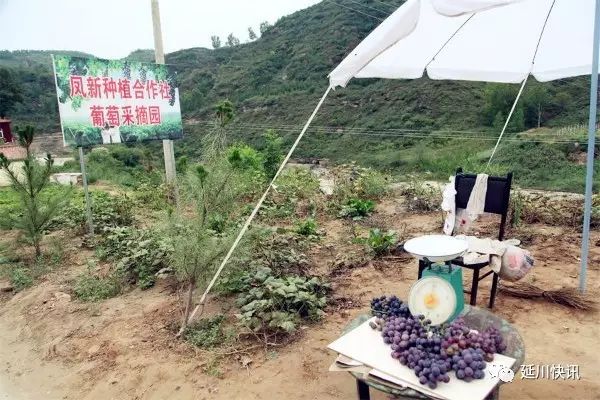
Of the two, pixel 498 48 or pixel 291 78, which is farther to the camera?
pixel 291 78

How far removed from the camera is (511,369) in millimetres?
1672

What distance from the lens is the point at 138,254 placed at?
4.08 metres

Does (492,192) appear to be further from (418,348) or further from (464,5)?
(418,348)

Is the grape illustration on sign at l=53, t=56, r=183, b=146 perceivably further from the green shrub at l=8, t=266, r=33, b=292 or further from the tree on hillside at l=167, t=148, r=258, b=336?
the tree on hillside at l=167, t=148, r=258, b=336

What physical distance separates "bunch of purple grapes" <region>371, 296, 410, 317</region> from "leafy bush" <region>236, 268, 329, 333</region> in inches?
35.7

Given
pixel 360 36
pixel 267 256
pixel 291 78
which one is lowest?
pixel 267 256

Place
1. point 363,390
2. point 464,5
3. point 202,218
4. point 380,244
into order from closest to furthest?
point 363,390
point 464,5
point 202,218
point 380,244

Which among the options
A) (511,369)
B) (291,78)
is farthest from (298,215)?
(291,78)

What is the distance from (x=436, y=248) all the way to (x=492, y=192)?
4.71ft

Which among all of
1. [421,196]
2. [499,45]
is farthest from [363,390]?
[421,196]

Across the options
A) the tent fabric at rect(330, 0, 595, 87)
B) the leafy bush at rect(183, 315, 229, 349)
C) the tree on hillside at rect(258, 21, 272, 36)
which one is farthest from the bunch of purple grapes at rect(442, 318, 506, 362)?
the tree on hillside at rect(258, 21, 272, 36)

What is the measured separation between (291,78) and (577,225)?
29091 millimetres

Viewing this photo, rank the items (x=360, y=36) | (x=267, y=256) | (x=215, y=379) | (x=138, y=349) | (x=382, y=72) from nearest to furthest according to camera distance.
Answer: (x=215, y=379)
(x=138, y=349)
(x=267, y=256)
(x=382, y=72)
(x=360, y=36)

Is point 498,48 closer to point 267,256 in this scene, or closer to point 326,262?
point 326,262
